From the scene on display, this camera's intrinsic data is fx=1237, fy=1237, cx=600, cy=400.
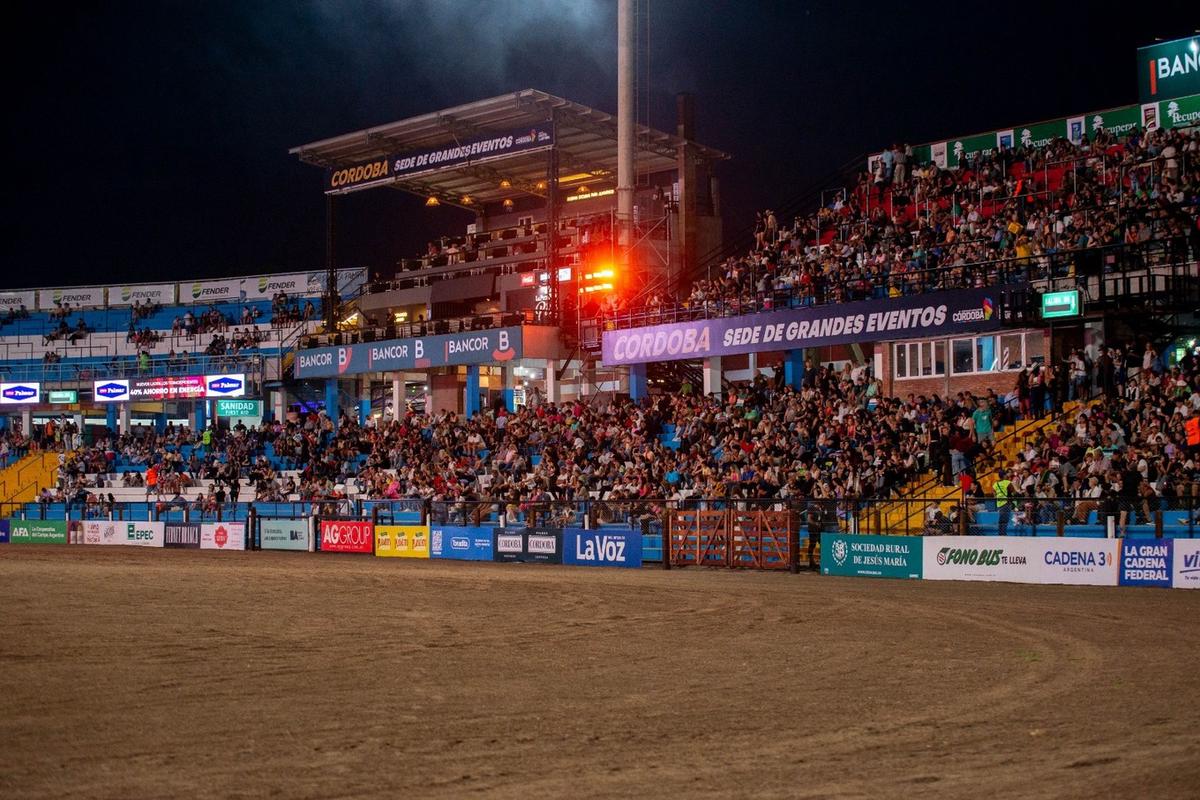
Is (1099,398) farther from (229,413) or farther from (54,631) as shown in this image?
(229,413)

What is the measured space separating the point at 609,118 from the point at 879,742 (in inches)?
1544

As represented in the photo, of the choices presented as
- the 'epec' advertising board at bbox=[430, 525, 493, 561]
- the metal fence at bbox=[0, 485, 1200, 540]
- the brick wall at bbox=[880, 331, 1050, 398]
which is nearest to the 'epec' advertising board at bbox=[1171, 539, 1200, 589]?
the metal fence at bbox=[0, 485, 1200, 540]

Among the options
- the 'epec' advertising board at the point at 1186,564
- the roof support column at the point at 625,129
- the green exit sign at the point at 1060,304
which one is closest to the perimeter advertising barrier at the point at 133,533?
the roof support column at the point at 625,129

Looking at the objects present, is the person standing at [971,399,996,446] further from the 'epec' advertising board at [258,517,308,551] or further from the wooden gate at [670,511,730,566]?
the 'epec' advertising board at [258,517,308,551]

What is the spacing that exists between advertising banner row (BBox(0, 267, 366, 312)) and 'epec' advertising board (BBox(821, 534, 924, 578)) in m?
42.0

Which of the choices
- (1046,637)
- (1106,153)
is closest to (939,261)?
(1106,153)

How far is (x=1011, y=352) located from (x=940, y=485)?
24.7ft

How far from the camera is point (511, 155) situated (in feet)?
151

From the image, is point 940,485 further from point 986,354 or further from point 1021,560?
point 986,354

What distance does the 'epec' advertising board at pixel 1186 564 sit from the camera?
69.4 feet

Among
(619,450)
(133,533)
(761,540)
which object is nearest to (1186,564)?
(761,540)

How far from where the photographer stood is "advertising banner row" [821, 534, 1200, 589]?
21.5 metres

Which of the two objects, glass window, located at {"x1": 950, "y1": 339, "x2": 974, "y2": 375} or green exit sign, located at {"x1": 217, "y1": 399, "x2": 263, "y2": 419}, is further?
green exit sign, located at {"x1": 217, "y1": 399, "x2": 263, "y2": 419}

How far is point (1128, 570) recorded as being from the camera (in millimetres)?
21922
